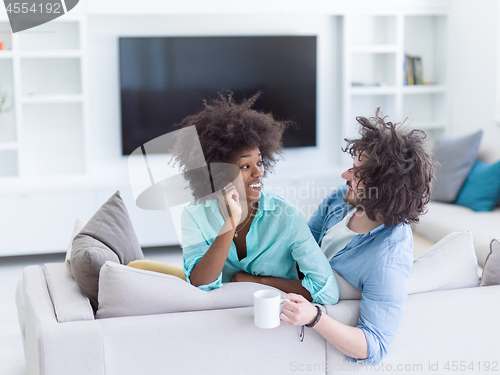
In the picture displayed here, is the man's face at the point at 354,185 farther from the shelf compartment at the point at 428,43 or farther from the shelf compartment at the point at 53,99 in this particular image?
the shelf compartment at the point at 428,43

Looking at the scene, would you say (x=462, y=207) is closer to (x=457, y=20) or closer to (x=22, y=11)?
(x=457, y=20)

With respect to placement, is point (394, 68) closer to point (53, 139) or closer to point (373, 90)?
point (373, 90)

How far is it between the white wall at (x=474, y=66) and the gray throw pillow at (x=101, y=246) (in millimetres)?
3048

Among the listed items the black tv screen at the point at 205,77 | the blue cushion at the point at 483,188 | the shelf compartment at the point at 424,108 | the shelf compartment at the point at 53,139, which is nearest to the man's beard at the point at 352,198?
the blue cushion at the point at 483,188

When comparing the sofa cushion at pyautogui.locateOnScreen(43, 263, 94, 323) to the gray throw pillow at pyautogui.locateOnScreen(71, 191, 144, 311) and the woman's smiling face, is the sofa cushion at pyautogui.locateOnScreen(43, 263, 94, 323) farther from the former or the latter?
the woman's smiling face

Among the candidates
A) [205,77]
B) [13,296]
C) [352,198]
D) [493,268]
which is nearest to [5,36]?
[205,77]

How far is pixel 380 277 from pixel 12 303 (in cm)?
224

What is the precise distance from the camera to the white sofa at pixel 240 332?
1.25 m

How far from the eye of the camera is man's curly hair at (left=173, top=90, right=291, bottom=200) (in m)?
1.53

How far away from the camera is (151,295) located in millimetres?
1341

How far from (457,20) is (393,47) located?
0.58 meters

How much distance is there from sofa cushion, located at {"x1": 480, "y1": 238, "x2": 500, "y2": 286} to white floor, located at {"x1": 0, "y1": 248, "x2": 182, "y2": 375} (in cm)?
172

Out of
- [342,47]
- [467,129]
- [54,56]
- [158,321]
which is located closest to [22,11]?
[54,56]

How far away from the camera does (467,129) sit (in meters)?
4.21
